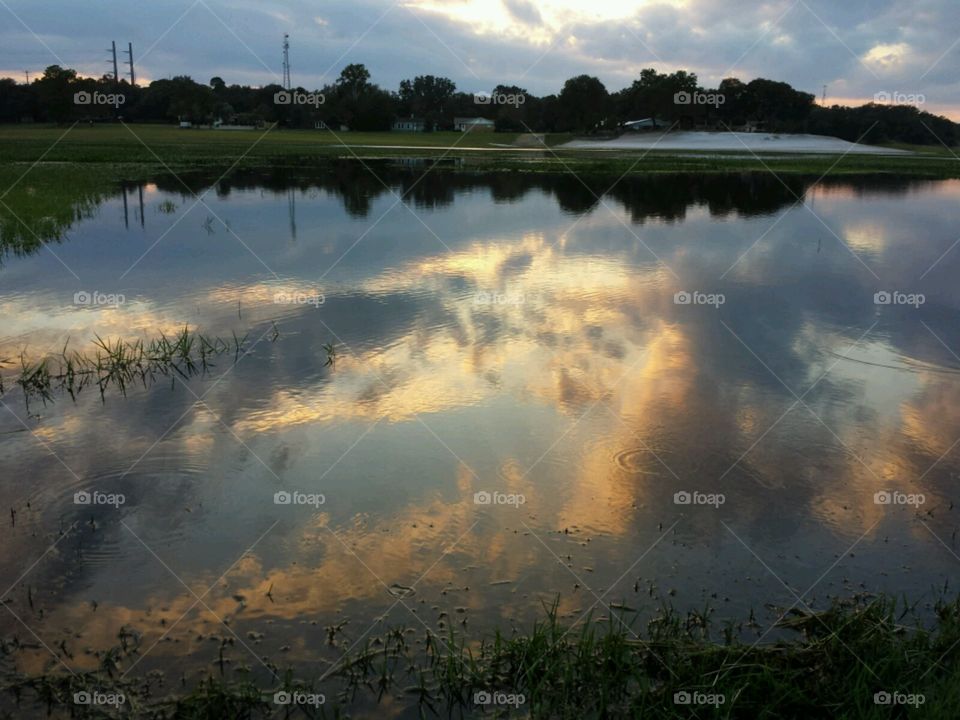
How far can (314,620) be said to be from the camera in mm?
5781

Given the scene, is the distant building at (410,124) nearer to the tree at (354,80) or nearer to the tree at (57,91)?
the tree at (354,80)

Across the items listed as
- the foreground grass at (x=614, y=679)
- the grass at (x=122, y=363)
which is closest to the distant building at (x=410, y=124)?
the grass at (x=122, y=363)

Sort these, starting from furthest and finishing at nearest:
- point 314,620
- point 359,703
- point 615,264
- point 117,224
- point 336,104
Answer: point 336,104, point 117,224, point 615,264, point 314,620, point 359,703

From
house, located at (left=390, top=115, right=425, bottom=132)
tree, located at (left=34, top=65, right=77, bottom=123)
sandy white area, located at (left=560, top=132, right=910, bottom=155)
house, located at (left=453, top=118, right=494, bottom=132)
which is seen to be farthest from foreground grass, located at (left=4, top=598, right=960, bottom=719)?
house, located at (left=390, top=115, right=425, bottom=132)

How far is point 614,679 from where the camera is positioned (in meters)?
5.13

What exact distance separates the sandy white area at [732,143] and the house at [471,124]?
25.1m

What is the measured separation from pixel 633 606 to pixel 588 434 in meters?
3.13

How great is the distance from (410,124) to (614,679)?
416ft

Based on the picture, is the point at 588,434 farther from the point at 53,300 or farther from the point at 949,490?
the point at 53,300

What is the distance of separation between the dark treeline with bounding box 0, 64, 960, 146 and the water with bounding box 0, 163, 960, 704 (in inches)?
3365

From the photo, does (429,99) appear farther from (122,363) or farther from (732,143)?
(122,363)

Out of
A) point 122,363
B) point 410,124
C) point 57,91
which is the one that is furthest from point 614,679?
point 410,124

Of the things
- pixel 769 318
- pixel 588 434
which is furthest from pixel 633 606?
pixel 769 318

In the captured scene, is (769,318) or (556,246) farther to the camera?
(556,246)
